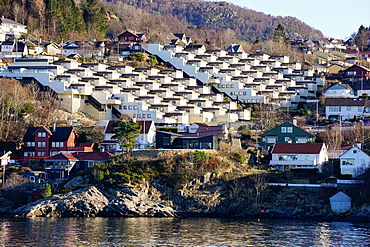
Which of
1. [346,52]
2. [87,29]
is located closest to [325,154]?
[87,29]

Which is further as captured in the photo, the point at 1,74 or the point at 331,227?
the point at 1,74

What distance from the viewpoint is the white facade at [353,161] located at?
55.2 metres

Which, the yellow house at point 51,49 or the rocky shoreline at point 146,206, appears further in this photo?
the yellow house at point 51,49

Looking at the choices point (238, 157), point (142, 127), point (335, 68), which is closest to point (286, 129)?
point (238, 157)

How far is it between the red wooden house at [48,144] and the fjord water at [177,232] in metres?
14.7

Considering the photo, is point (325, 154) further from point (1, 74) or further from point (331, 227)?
Answer: point (1, 74)

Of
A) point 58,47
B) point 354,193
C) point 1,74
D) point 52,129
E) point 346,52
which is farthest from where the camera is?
point 346,52

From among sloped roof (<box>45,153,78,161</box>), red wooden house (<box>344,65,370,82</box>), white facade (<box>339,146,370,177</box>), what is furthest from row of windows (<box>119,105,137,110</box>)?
red wooden house (<box>344,65,370,82</box>)

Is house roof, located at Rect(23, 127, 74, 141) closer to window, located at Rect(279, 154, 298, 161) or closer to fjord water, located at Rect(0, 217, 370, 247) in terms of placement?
fjord water, located at Rect(0, 217, 370, 247)

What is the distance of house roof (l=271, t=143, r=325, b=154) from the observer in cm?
5831

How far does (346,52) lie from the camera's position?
129500mm

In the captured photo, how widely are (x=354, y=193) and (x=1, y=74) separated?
43.5 metres

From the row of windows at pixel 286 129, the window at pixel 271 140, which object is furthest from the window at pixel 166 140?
the row of windows at pixel 286 129

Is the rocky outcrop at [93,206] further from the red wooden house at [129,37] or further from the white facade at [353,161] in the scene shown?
the red wooden house at [129,37]
